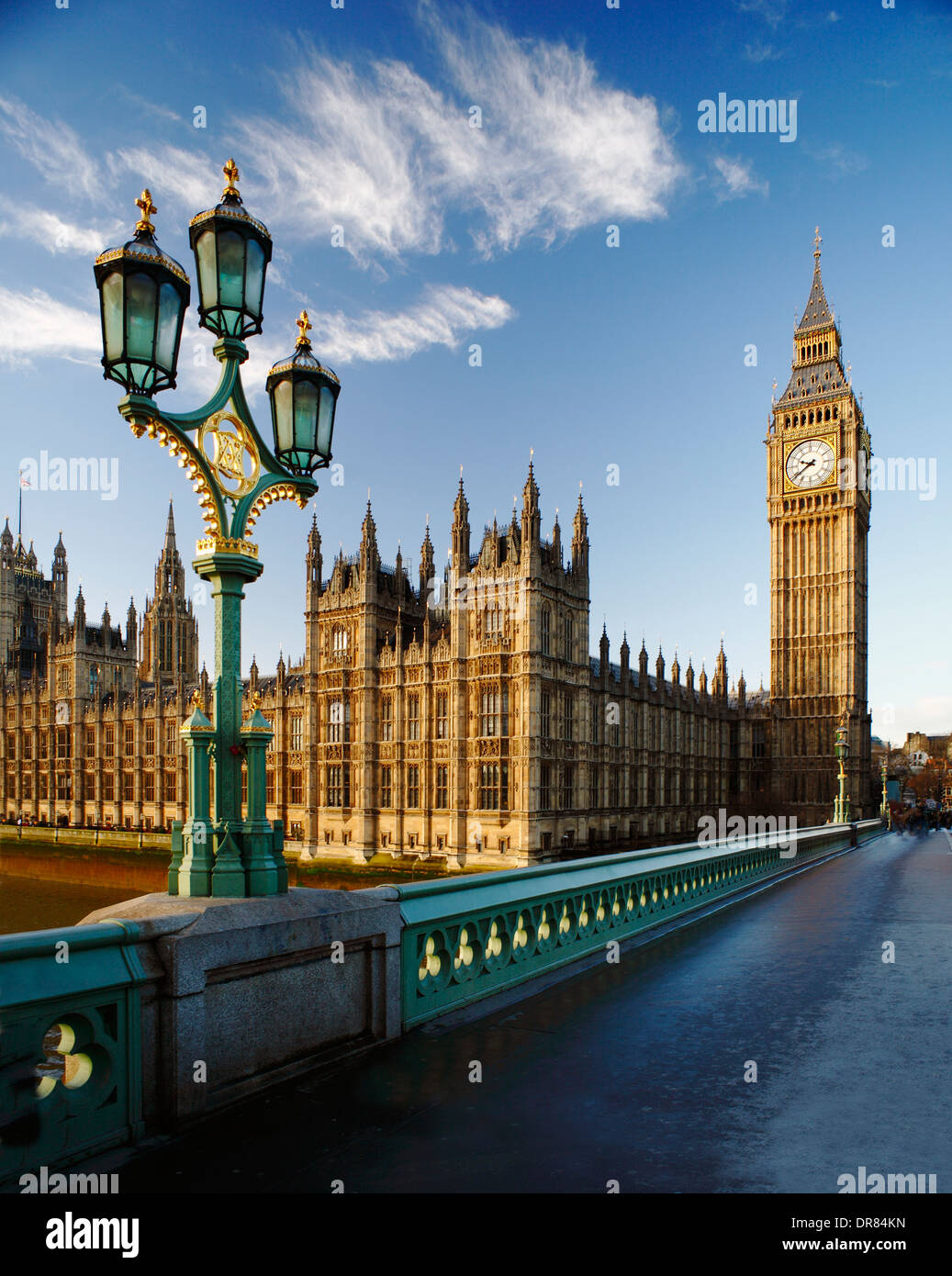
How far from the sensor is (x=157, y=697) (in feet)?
236

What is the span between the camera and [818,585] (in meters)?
89.6

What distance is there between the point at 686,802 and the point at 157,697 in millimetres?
45090

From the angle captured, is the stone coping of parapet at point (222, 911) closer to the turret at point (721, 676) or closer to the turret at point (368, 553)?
the turret at point (368, 553)

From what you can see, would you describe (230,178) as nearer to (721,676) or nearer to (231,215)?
(231,215)

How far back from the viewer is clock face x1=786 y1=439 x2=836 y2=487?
291 ft

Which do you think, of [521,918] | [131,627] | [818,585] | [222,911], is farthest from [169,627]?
[222,911]

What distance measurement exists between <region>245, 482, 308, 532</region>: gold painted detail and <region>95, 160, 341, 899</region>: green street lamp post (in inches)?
0.5

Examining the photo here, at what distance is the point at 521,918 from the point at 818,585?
290 feet

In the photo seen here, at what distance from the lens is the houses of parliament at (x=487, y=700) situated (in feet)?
161

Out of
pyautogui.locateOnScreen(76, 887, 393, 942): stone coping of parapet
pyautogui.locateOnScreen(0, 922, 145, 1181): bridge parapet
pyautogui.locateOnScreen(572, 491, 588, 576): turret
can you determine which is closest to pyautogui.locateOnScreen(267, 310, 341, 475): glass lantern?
pyautogui.locateOnScreen(76, 887, 393, 942): stone coping of parapet

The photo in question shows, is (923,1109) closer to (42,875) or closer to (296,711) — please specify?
(296,711)

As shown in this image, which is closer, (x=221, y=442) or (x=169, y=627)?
(x=221, y=442)

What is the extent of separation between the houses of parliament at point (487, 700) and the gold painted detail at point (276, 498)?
40028mm
